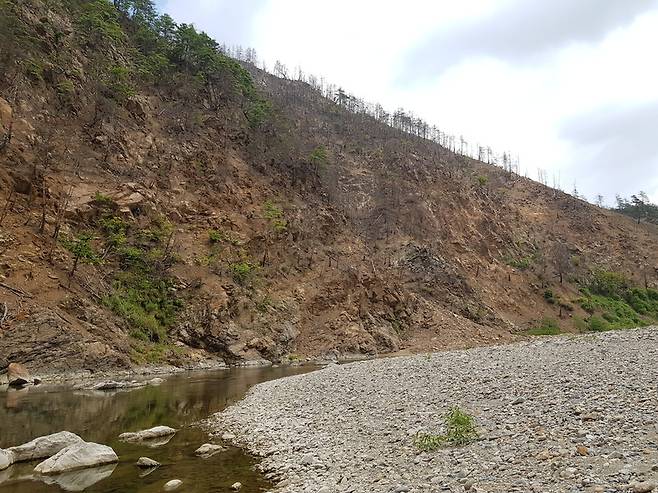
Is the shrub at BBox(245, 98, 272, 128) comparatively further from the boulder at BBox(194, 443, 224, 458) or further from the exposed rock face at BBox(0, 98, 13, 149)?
the boulder at BBox(194, 443, 224, 458)

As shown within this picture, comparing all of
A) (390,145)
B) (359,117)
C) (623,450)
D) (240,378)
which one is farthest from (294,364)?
(359,117)

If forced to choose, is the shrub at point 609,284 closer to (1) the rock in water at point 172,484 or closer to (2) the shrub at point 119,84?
(2) the shrub at point 119,84

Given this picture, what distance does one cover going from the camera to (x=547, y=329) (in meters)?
60.3

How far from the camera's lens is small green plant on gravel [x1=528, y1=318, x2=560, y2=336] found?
5928 centimetres

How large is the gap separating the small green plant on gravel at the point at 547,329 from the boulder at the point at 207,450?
178 feet

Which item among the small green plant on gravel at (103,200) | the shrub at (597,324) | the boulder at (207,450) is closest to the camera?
the boulder at (207,450)

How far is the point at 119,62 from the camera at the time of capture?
52250mm

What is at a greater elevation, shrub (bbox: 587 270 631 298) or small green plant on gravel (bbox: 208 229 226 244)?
small green plant on gravel (bbox: 208 229 226 244)

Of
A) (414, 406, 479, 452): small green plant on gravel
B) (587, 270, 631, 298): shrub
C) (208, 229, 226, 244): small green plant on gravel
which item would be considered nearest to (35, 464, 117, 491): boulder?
(414, 406, 479, 452): small green plant on gravel

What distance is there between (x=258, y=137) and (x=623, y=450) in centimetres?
5887

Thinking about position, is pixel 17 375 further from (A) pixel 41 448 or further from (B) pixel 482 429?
(B) pixel 482 429

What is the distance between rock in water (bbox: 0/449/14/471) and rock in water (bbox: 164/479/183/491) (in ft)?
13.2

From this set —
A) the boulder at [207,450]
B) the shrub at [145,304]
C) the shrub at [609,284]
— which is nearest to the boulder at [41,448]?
the boulder at [207,450]

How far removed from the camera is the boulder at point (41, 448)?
11550 mm
